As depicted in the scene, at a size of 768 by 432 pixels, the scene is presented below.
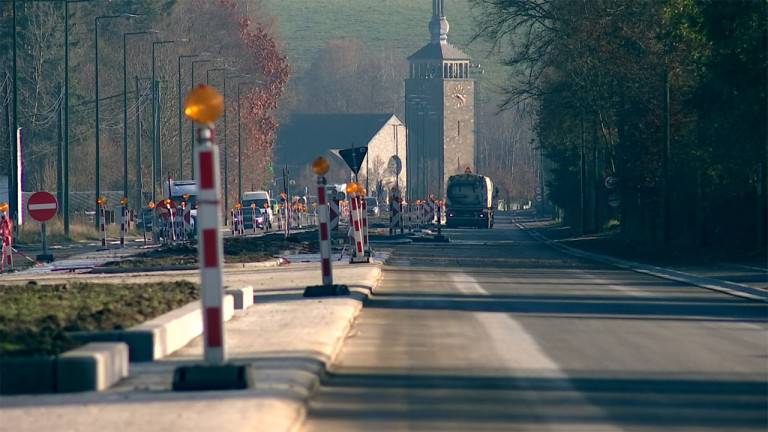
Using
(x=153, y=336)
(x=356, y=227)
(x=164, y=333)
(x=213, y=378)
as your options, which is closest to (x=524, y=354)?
(x=164, y=333)

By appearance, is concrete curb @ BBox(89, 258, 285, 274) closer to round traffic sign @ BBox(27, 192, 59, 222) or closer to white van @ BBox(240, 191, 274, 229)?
round traffic sign @ BBox(27, 192, 59, 222)

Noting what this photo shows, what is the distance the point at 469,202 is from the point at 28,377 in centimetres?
7215

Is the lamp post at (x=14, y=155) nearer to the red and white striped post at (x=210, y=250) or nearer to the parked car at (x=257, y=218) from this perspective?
the parked car at (x=257, y=218)

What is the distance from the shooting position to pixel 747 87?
3088 centimetres

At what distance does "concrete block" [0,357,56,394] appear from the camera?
365 inches

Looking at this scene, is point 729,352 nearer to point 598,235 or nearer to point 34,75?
point 598,235

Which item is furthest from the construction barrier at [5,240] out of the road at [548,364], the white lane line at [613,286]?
the road at [548,364]

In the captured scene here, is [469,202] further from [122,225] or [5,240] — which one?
[5,240]

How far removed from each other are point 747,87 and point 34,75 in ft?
189

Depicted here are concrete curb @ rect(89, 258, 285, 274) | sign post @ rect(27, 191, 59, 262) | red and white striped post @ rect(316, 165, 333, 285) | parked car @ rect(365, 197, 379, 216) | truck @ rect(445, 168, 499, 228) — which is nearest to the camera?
red and white striped post @ rect(316, 165, 333, 285)

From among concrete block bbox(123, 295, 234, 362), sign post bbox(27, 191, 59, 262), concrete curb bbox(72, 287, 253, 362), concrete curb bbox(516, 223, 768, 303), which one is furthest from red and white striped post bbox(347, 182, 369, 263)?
concrete curb bbox(72, 287, 253, 362)

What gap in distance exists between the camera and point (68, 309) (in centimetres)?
1348

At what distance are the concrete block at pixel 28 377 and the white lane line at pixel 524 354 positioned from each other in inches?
133

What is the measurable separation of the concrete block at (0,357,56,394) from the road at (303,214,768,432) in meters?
1.85
